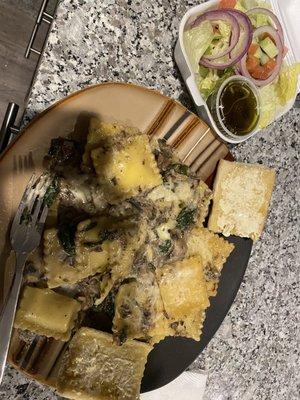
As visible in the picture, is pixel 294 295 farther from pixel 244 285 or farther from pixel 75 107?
pixel 75 107

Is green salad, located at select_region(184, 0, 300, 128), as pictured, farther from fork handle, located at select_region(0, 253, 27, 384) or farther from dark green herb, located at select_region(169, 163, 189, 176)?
fork handle, located at select_region(0, 253, 27, 384)

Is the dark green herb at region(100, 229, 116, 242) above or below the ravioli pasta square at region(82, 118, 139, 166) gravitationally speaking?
below

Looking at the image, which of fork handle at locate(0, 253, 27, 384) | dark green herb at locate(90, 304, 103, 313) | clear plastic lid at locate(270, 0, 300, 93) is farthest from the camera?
clear plastic lid at locate(270, 0, 300, 93)

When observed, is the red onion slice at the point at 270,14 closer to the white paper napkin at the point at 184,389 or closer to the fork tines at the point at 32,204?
the fork tines at the point at 32,204

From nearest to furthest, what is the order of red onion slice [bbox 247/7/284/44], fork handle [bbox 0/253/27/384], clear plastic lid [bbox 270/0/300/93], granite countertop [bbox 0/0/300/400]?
fork handle [bbox 0/253/27/384] < granite countertop [bbox 0/0/300/400] < red onion slice [bbox 247/7/284/44] < clear plastic lid [bbox 270/0/300/93]

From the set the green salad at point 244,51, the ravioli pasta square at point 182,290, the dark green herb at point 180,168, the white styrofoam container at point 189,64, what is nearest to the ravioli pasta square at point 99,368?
the ravioli pasta square at point 182,290

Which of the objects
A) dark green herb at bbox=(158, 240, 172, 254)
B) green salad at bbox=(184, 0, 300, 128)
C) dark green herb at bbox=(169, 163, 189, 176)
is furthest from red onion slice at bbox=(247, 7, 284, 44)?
dark green herb at bbox=(158, 240, 172, 254)
